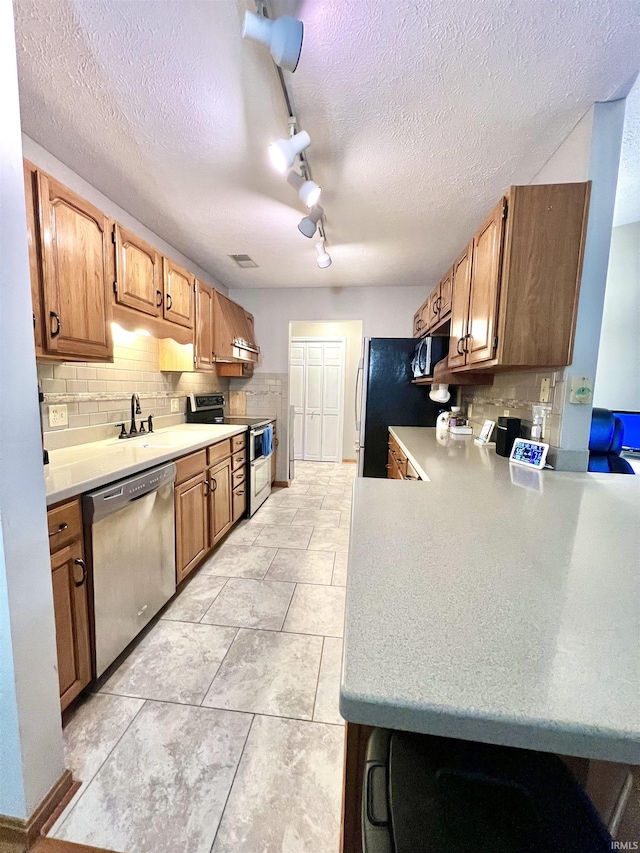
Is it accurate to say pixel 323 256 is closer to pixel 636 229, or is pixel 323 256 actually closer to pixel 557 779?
pixel 636 229

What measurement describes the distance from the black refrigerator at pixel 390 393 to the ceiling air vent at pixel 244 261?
1.40 m

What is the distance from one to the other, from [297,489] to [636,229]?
4195 millimetres

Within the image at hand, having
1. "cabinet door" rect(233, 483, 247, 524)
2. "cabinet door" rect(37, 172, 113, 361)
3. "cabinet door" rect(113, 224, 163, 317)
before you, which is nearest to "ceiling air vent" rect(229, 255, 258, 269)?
"cabinet door" rect(113, 224, 163, 317)

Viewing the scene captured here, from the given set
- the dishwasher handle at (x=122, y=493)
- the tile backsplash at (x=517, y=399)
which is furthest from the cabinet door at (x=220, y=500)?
the tile backsplash at (x=517, y=399)

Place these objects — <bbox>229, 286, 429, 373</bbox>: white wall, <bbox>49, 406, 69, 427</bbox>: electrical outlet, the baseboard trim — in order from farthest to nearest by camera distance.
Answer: <bbox>229, 286, 429, 373</bbox>: white wall, <bbox>49, 406, 69, 427</bbox>: electrical outlet, the baseboard trim

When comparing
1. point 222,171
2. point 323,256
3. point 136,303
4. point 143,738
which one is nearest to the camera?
point 143,738

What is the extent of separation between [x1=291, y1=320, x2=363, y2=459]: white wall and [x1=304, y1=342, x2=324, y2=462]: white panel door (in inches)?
13.9

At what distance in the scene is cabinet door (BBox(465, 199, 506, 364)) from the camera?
5.11ft

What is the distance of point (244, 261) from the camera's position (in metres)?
3.31

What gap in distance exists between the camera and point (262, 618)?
1886 millimetres

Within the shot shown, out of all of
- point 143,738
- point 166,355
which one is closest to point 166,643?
point 143,738

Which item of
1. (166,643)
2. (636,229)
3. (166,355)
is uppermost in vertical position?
(636,229)

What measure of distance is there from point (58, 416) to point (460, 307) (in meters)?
2.52

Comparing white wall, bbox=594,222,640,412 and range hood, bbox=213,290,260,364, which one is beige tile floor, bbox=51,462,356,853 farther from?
white wall, bbox=594,222,640,412
